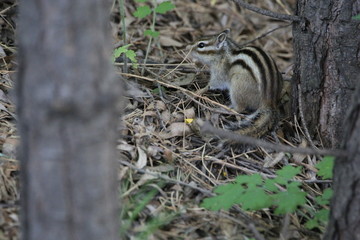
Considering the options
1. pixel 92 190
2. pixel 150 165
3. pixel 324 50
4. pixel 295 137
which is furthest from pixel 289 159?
pixel 92 190

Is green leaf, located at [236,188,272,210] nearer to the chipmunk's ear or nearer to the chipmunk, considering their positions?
the chipmunk

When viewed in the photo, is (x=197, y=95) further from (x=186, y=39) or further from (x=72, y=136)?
(x=72, y=136)

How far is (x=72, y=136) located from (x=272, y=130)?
2.67m

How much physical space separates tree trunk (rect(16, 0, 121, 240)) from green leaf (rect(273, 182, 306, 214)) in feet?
4.07

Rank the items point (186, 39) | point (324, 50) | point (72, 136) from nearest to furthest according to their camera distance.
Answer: point (72, 136) < point (324, 50) < point (186, 39)

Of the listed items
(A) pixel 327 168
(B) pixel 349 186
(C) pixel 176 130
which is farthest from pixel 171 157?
(B) pixel 349 186

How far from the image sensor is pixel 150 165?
3998mm

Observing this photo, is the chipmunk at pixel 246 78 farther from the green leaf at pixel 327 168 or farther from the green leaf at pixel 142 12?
the green leaf at pixel 327 168

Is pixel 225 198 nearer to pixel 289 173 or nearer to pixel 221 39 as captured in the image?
pixel 289 173

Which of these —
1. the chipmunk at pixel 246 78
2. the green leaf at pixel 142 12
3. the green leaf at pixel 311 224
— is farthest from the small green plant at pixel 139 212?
the green leaf at pixel 142 12

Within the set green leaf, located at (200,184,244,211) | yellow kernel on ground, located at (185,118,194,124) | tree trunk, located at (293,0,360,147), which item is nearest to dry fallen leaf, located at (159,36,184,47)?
yellow kernel on ground, located at (185,118,194,124)

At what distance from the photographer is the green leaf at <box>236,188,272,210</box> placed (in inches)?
130

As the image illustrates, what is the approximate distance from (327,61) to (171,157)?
1418 mm

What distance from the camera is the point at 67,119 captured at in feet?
7.57
